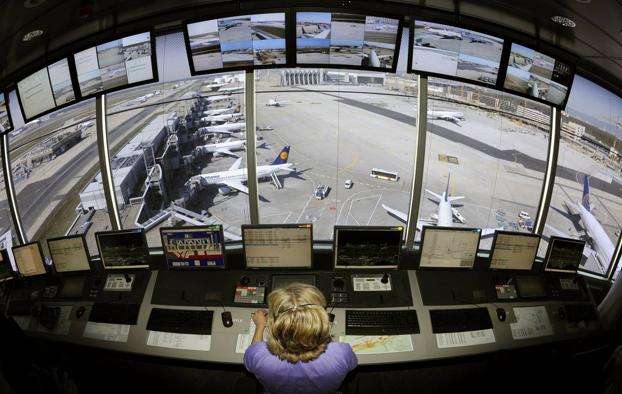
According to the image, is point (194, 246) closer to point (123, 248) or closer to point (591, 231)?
point (123, 248)

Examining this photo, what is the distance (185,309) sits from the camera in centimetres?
280

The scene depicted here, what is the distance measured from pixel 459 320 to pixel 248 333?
1.63 m

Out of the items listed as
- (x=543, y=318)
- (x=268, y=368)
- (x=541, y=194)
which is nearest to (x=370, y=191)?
(x=541, y=194)

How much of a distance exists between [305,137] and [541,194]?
4906mm

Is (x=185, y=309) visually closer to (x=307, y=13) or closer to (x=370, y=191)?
(x=307, y=13)

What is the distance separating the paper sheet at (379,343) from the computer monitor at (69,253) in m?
2.21

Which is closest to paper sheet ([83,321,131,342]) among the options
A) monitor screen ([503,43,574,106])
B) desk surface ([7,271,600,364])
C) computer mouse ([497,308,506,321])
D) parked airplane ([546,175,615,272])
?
desk surface ([7,271,600,364])

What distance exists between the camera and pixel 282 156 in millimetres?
7375

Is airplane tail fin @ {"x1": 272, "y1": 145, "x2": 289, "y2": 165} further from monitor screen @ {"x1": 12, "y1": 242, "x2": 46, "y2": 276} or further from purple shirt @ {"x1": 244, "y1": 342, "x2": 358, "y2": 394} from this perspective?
purple shirt @ {"x1": 244, "y1": 342, "x2": 358, "y2": 394}

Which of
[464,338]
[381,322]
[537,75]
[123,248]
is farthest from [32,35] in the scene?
[464,338]

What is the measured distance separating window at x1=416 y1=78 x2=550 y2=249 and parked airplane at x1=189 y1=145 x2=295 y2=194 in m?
2.96

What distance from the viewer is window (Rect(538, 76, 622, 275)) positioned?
341 centimetres

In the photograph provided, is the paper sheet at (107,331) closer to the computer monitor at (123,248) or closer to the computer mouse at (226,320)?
the computer monitor at (123,248)

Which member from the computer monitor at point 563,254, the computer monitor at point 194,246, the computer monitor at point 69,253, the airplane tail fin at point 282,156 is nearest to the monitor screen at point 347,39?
the computer monitor at point 194,246
